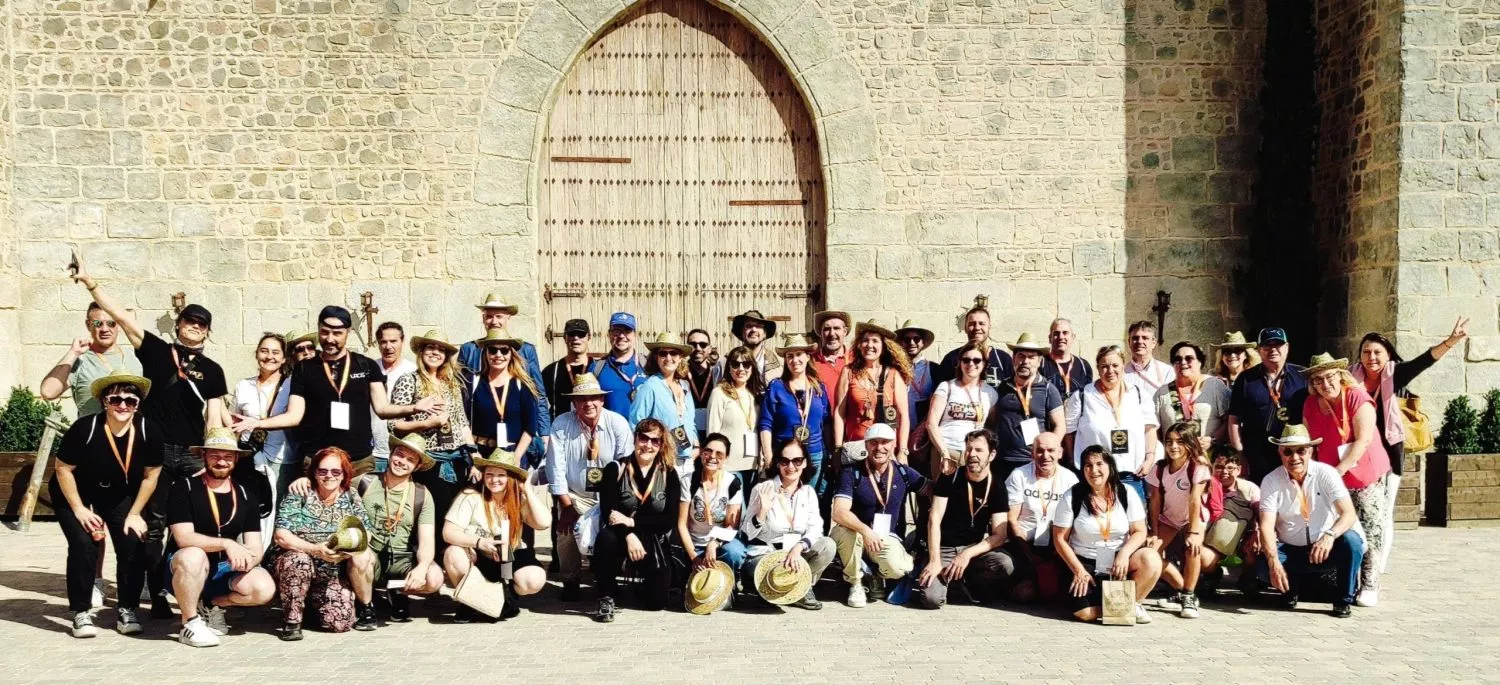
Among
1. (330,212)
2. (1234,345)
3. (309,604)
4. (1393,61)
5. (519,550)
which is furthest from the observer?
(330,212)

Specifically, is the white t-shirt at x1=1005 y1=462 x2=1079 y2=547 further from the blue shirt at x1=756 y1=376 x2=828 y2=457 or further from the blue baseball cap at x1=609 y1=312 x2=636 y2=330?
the blue baseball cap at x1=609 y1=312 x2=636 y2=330

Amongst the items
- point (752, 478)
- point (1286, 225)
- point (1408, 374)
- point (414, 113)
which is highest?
point (414, 113)

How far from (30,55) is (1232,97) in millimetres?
10166

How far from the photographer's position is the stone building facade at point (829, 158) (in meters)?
9.89

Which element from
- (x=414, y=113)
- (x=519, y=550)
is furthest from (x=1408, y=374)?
(x=414, y=113)

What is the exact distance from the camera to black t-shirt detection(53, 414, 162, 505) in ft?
Answer: 20.4

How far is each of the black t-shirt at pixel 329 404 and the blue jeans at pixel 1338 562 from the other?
505 cm

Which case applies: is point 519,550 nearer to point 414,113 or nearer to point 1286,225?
point 414,113

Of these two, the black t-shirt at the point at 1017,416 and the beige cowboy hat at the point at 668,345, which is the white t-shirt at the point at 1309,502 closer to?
the black t-shirt at the point at 1017,416

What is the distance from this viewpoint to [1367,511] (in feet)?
23.3

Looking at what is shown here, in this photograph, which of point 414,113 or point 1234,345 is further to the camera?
point 414,113

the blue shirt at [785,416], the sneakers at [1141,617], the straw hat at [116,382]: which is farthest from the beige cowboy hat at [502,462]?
the sneakers at [1141,617]

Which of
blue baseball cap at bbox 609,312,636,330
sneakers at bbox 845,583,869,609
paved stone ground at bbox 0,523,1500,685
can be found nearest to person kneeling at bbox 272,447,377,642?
paved stone ground at bbox 0,523,1500,685

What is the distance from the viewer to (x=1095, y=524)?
673cm
